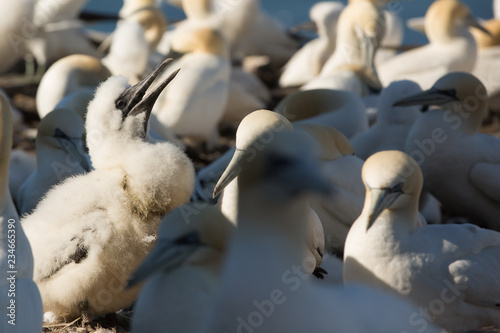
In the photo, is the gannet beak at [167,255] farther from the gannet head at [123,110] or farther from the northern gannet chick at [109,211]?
the gannet head at [123,110]

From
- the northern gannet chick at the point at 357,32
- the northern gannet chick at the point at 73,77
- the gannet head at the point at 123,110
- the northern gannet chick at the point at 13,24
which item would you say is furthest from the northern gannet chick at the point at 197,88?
the gannet head at the point at 123,110

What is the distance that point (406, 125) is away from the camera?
19.9ft

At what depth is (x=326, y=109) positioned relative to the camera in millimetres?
6043

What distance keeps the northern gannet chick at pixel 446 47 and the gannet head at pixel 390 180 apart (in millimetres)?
4045

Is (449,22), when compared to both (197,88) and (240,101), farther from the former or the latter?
(197,88)

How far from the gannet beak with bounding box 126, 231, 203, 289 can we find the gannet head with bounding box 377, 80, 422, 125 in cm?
311

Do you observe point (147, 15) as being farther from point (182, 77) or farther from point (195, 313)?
point (195, 313)

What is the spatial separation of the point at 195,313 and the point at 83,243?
1.01 meters

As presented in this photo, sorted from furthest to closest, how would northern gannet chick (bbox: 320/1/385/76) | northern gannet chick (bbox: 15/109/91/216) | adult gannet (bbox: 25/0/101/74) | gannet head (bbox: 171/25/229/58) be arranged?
1. adult gannet (bbox: 25/0/101/74)
2. northern gannet chick (bbox: 320/1/385/76)
3. gannet head (bbox: 171/25/229/58)
4. northern gannet chick (bbox: 15/109/91/216)

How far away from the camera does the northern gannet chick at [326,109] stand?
5.93m

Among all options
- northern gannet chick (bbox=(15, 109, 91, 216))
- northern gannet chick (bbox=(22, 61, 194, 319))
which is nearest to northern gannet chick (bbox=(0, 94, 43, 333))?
northern gannet chick (bbox=(22, 61, 194, 319))

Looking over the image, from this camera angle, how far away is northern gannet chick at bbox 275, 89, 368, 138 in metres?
5.93

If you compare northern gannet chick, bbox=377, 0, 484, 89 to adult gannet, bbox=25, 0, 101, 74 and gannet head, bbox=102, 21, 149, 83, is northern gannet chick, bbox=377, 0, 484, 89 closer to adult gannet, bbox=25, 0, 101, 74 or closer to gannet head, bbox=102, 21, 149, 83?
gannet head, bbox=102, 21, 149, 83

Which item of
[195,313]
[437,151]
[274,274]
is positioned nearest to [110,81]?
[195,313]
